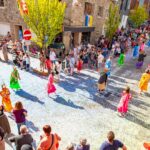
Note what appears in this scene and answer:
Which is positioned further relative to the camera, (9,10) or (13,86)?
(9,10)

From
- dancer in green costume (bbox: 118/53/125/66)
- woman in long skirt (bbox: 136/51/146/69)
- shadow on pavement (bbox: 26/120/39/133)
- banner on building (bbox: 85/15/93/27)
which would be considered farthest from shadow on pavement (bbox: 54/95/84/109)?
banner on building (bbox: 85/15/93/27)

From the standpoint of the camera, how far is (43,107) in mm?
9938

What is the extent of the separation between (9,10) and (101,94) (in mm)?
13387

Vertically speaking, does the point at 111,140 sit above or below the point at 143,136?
above

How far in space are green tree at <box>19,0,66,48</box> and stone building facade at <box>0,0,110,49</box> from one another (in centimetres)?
487

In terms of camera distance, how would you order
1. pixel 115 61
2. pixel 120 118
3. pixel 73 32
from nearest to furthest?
pixel 120 118
pixel 115 61
pixel 73 32

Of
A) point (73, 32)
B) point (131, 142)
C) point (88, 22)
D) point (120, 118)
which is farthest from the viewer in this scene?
point (88, 22)

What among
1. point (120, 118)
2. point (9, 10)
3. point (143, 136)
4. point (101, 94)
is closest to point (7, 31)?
point (9, 10)

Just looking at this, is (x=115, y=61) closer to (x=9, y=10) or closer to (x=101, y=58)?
(x=101, y=58)

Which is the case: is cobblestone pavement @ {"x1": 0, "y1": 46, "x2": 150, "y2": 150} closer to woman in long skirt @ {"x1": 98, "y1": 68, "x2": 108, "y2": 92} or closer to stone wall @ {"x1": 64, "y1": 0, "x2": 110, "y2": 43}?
woman in long skirt @ {"x1": 98, "y1": 68, "x2": 108, "y2": 92}

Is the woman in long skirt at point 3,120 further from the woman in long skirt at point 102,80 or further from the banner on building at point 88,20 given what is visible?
the banner on building at point 88,20

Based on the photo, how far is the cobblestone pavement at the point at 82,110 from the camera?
8.42m

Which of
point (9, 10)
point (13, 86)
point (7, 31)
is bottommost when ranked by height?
point (13, 86)

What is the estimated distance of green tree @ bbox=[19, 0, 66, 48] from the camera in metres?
13.5
